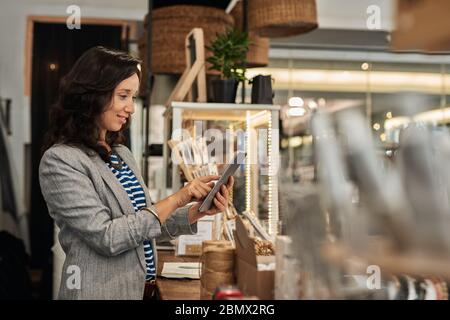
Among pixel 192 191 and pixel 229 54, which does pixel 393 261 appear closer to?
pixel 192 191

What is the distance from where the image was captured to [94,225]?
1519mm

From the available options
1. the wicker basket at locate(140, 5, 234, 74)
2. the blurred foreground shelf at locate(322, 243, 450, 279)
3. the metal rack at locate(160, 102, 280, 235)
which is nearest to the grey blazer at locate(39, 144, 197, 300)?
the blurred foreground shelf at locate(322, 243, 450, 279)

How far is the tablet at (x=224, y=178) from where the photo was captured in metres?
1.33

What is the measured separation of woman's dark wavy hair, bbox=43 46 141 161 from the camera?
167cm

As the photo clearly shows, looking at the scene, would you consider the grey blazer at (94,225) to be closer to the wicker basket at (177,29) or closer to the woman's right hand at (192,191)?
the woman's right hand at (192,191)

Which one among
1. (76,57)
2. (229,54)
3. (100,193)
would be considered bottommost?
(100,193)

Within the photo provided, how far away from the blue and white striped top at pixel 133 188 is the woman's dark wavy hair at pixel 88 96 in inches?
2.2

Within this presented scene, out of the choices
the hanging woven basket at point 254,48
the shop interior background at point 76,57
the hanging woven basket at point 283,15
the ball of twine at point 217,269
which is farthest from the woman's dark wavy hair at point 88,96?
the shop interior background at point 76,57

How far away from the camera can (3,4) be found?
209 inches

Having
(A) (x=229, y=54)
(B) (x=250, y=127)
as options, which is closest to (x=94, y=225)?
(B) (x=250, y=127)

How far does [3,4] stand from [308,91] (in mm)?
3063

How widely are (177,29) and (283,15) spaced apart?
0.65 meters
